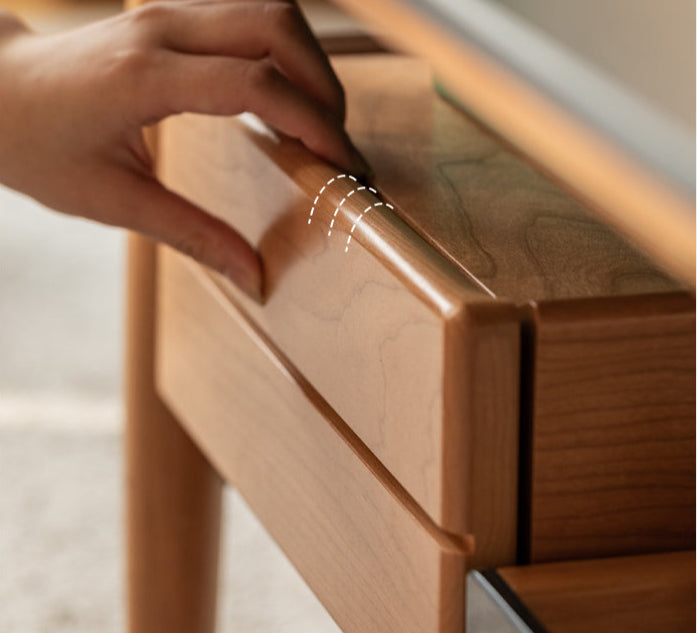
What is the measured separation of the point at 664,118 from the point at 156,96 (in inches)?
10.9

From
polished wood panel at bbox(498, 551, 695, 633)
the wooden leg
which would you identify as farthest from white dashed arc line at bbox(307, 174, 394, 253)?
the wooden leg

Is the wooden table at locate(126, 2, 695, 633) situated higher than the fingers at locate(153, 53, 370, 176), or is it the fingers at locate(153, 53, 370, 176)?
the fingers at locate(153, 53, 370, 176)

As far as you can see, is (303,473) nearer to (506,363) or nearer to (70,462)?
(506,363)

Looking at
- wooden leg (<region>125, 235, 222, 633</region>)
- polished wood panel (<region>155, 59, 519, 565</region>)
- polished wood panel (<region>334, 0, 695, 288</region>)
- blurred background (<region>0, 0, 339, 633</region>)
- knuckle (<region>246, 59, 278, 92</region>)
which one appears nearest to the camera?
polished wood panel (<region>334, 0, 695, 288</region>)

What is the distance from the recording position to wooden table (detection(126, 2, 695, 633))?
38cm

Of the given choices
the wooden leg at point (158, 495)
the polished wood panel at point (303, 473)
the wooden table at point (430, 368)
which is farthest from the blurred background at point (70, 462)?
the wooden table at point (430, 368)

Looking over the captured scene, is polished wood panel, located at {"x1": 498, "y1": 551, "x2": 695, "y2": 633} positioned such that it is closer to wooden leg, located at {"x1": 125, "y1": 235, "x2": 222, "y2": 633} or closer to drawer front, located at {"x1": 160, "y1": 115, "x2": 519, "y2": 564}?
drawer front, located at {"x1": 160, "y1": 115, "x2": 519, "y2": 564}

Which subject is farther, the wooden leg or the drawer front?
the wooden leg

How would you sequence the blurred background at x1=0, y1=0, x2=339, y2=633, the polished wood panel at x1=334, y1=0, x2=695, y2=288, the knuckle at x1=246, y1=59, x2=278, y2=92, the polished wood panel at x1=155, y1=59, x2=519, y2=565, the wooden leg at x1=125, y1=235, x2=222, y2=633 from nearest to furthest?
1. the polished wood panel at x1=334, y1=0, x2=695, y2=288
2. the polished wood panel at x1=155, y1=59, x2=519, y2=565
3. the knuckle at x1=246, y1=59, x2=278, y2=92
4. the wooden leg at x1=125, y1=235, x2=222, y2=633
5. the blurred background at x1=0, y1=0, x2=339, y2=633

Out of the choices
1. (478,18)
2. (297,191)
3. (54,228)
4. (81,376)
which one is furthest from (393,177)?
(54,228)

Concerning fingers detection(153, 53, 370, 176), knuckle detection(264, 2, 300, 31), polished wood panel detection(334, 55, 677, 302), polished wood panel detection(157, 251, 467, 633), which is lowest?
polished wood panel detection(157, 251, 467, 633)

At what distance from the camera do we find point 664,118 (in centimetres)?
27

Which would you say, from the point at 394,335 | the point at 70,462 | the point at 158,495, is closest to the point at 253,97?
the point at 394,335

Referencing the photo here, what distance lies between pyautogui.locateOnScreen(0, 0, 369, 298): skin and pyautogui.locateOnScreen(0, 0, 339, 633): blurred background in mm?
527
